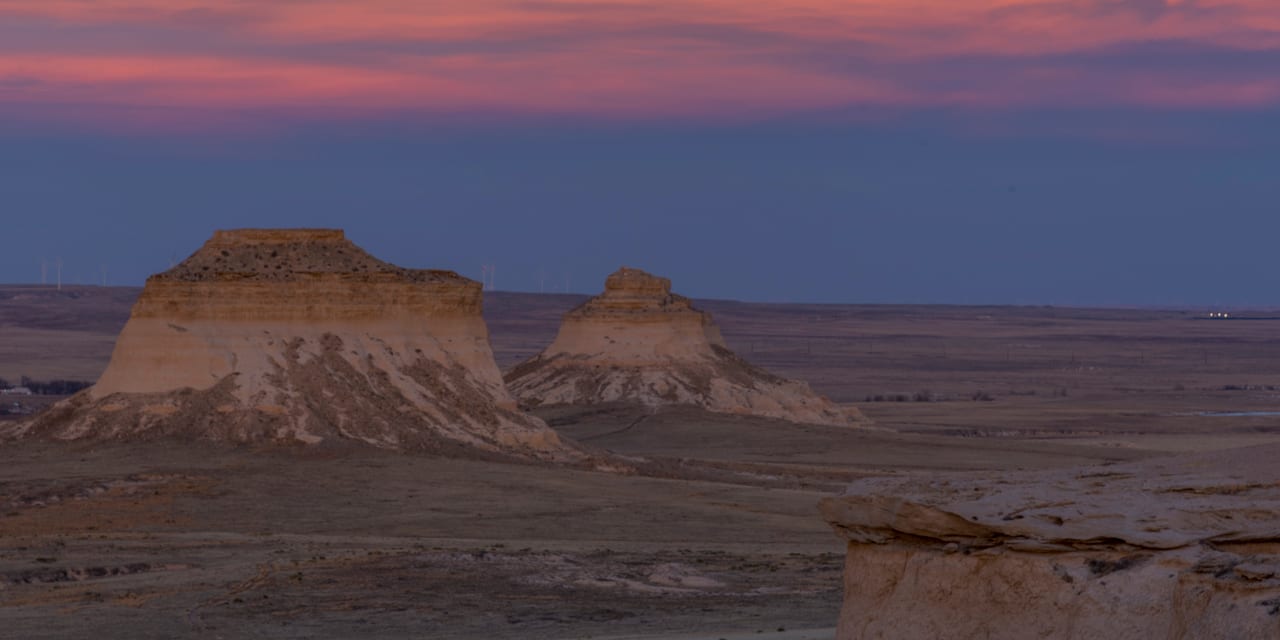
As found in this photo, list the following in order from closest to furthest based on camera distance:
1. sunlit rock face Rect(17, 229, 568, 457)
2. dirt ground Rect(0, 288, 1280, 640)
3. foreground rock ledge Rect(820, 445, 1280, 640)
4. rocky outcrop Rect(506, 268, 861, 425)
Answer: foreground rock ledge Rect(820, 445, 1280, 640) → dirt ground Rect(0, 288, 1280, 640) → sunlit rock face Rect(17, 229, 568, 457) → rocky outcrop Rect(506, 268, 861, 425)

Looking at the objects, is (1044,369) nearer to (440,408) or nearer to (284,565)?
(440,408)

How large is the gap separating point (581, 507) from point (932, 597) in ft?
72.5

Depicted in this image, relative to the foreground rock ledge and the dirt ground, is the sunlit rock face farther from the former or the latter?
the foreground rock ledge

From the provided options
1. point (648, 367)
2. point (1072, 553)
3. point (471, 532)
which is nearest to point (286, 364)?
point (471, 532)

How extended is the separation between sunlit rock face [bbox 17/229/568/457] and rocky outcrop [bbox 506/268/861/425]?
18023 mm

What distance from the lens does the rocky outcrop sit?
60062 mm

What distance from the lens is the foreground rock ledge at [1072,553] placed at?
10.6 metres

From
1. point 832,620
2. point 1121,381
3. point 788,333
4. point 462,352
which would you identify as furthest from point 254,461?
point 788,333

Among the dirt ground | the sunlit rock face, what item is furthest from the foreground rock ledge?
the sunlit rock face

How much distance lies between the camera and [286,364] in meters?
39.4

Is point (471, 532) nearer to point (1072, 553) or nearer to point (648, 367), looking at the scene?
point (1072, 553)

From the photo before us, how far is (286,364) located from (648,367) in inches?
910

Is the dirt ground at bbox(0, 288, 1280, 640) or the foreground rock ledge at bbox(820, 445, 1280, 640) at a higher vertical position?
the foreground rock ledge at bbox(820, 445, 1280, 640)

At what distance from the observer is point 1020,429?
2726 inches
